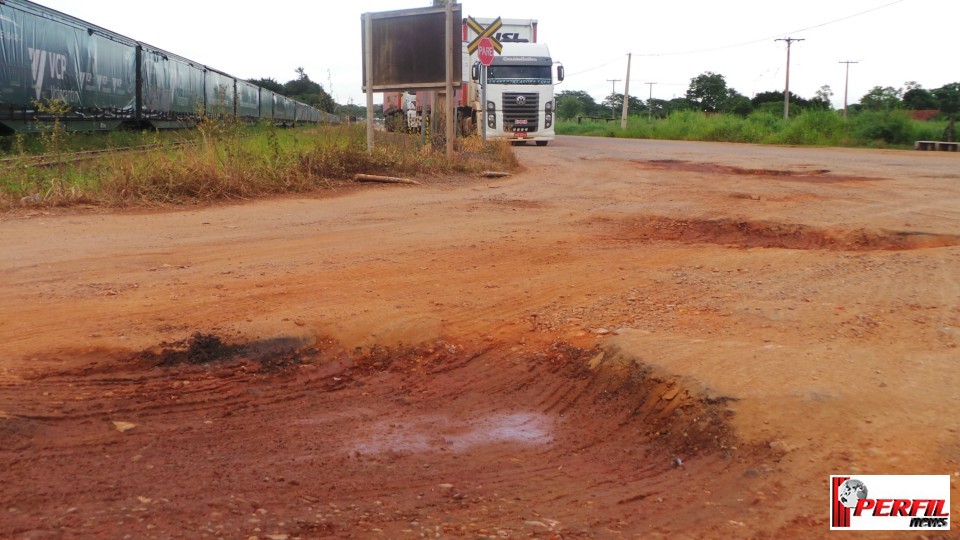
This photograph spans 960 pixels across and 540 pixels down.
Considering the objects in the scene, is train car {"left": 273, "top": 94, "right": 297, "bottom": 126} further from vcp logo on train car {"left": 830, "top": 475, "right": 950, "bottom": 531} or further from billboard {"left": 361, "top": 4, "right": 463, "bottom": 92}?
vcp logo on train car {"left": 830, "top": 475, "right": 950, "bottom": 531}

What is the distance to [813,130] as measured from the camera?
1232 inches

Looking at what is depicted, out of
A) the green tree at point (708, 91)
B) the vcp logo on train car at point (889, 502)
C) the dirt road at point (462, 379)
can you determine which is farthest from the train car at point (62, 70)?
the green tree at point (708, 91)

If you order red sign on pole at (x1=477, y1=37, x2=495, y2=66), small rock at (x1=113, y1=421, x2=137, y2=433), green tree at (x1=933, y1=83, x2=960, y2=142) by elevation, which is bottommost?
small rock at (x1=113, y1=421, x2=137, y2=433)

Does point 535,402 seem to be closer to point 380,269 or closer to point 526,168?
point 380,269

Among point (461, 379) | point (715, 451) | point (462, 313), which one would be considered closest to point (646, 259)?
point (462, 313)

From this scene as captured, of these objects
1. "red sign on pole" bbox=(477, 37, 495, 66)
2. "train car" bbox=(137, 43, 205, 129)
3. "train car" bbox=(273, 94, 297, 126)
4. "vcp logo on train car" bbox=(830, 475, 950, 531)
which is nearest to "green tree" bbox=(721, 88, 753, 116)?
"train car" bbox=(273, 94, 297, 126)

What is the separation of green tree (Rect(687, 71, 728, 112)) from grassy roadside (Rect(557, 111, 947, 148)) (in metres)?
25.0

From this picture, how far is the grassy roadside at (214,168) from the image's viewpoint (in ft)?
28.5

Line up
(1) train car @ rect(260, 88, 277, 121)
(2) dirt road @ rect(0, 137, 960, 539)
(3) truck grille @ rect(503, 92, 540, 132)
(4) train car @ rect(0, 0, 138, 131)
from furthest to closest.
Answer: (1) train car @ rect(260, 88, 277, 121) < (3) truck grille @ rect(503, 92, 540, 132) < (4) train car @ rect(0, 0, 138, 131) < (2) dirt road @ rect(0, 137, 960, 539)

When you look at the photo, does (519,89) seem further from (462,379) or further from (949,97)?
(949,97)

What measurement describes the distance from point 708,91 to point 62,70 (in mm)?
56910

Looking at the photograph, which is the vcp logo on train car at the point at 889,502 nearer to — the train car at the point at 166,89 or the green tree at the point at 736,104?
the train car at the point at 166,89

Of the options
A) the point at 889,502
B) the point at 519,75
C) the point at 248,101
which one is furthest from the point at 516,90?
the point at 889,502

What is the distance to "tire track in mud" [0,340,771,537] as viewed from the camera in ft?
9.05
